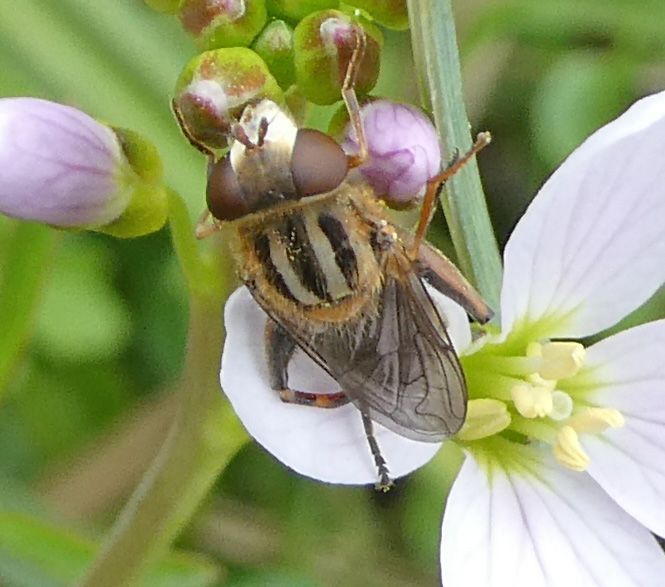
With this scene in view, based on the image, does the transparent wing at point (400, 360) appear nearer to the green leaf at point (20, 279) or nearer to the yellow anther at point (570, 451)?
the yellow anther at point (570, 451)

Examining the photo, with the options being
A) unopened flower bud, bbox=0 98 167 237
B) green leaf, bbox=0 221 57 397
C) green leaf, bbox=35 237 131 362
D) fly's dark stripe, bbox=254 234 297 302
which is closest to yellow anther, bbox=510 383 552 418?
fly's dark stripe, bbox=254 234 297 302

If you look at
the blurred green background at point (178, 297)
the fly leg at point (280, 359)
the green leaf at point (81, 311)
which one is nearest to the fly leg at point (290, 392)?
the fly leg at point (280, 359)

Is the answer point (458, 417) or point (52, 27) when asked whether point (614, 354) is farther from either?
point (52, 27)

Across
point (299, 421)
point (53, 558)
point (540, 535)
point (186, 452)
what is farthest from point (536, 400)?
point (53, 558)

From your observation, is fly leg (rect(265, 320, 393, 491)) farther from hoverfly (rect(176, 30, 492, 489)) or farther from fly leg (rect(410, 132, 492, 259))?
fly leg (rect(410, 132, 492, 259))

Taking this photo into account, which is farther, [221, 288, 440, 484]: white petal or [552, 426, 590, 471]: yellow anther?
[552, 426, 590, 471]: yellow anther

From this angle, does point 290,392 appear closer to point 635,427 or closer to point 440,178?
point 440,178
